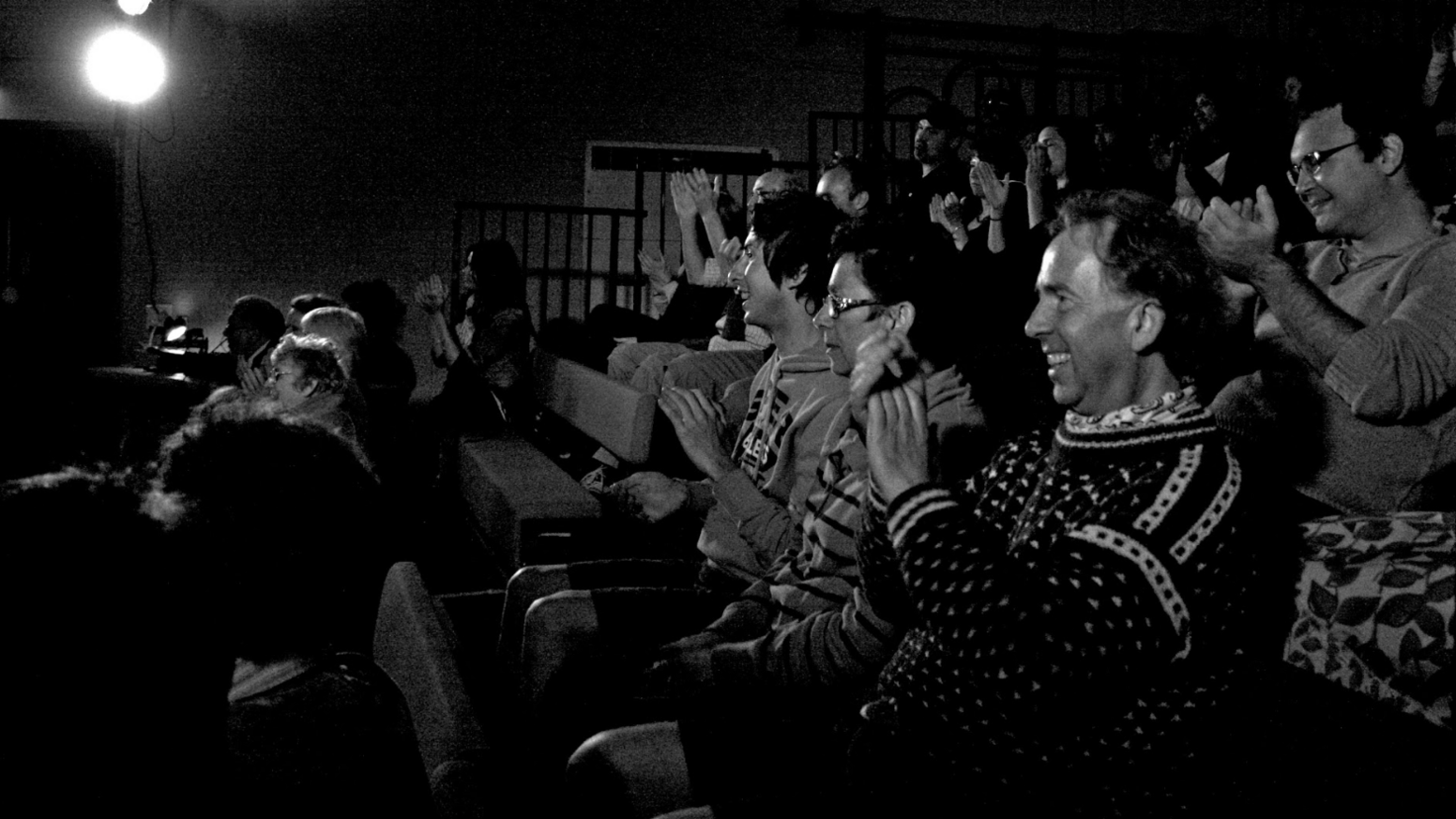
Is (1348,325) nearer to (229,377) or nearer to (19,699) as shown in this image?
(19,699)

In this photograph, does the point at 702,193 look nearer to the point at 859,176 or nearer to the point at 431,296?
the point at 859,176

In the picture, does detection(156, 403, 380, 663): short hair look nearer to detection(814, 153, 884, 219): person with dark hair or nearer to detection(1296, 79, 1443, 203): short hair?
detection(1296, 79, 1443, 203): short hair

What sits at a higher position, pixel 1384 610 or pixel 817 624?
pixel 1384 610

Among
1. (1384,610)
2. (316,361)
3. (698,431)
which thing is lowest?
(1384,610)

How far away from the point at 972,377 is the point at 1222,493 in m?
1.73

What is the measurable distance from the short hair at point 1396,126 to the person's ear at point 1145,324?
1.10 metres

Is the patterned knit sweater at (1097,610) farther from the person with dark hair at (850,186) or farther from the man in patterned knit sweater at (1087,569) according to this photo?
the person with dark hair at (850,186)

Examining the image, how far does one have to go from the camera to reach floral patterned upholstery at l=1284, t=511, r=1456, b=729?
4.77 ft

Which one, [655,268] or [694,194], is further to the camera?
[655,268]

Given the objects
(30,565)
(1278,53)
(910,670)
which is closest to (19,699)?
(30,565)

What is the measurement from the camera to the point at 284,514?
52.7 inches

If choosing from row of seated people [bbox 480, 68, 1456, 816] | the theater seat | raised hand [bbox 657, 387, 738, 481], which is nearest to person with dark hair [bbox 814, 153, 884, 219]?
row of seated people [bbox 480, 68, 1456, 816]

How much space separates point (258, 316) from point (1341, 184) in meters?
4.49

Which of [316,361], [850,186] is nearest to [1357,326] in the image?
[850,186]
